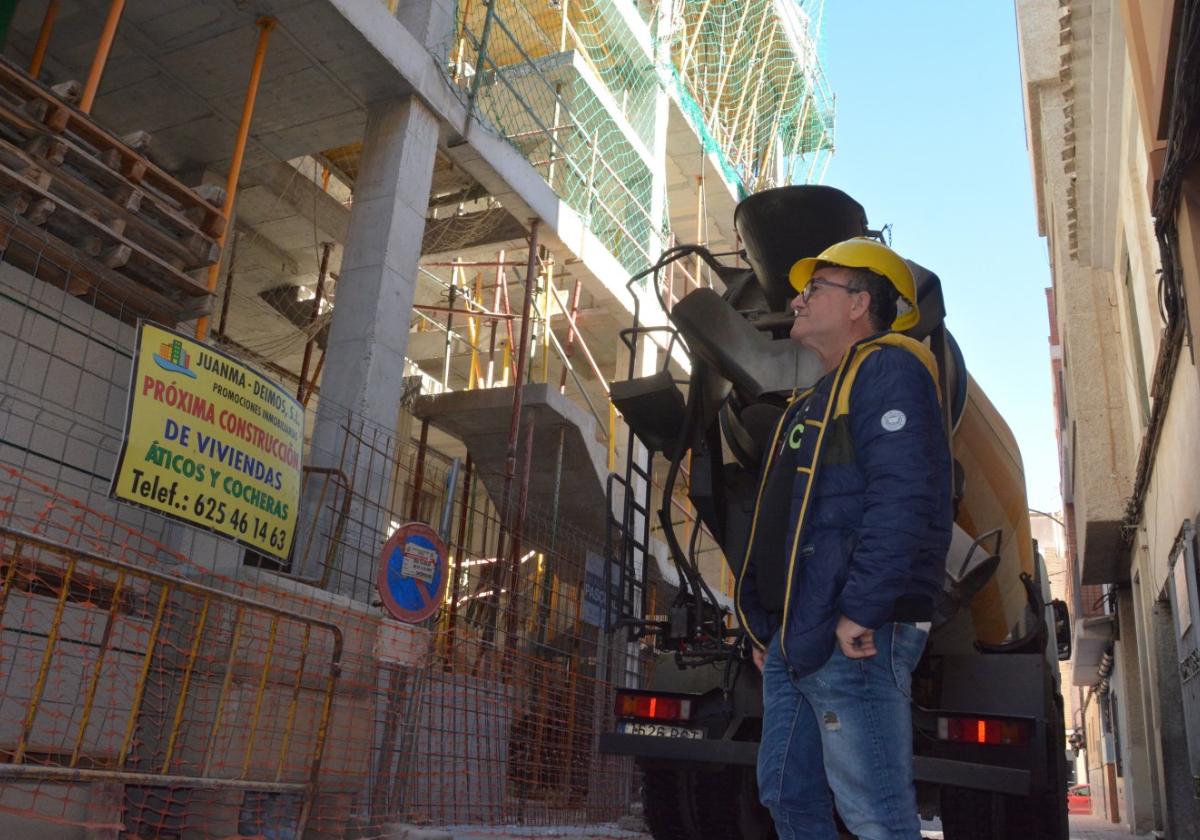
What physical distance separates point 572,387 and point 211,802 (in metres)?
13.4

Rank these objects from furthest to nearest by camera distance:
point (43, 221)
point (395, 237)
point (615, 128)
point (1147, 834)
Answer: point (615, 128), point (1147, 834), point (395, 237), point (43, 221)

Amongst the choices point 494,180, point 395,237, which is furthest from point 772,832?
point 494,180

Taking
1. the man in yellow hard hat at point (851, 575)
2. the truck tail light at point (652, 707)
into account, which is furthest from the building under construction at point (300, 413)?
the man in yellow hard hat at point (851, 575)

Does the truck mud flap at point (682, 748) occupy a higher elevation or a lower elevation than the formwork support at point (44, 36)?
lower

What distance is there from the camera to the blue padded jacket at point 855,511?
2.69 meters

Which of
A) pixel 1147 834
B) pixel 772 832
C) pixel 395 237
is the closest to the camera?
pixel 772 832

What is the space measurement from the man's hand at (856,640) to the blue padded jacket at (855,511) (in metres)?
0.03

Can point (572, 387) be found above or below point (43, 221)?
above

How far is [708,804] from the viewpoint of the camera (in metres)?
5.54

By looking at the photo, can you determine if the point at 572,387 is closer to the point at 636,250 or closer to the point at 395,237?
the point at 636,250

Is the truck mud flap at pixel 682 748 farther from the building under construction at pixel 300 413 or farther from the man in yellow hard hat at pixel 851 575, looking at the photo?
the man in yellow hard hat at pixel 851 575

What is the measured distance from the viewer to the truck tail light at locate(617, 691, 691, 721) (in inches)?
204

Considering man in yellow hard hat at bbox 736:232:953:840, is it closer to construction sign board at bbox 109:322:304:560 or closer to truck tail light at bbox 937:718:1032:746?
truck tail light at bbox 937:718:1032:746

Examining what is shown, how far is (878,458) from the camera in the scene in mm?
2797
